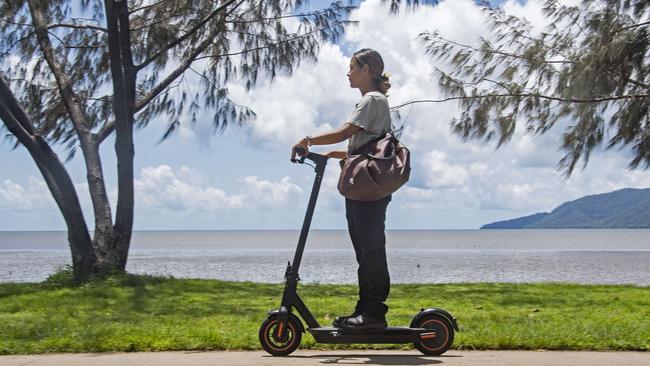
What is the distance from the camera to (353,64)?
452 centimetres

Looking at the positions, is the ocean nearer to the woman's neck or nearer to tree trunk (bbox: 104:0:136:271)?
tree trunk (bbox: 104:0:136:271)

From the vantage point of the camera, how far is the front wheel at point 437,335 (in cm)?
439

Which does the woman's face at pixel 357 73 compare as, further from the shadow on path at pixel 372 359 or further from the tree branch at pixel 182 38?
the tree branch at pixel 182 38

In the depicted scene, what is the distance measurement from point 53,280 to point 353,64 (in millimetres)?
7806

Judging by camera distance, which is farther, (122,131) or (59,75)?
(59,75)

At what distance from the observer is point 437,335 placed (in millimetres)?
4391

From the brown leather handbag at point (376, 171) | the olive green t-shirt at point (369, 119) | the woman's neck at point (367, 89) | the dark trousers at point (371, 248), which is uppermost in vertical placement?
the woman's neck at point (367, 89)

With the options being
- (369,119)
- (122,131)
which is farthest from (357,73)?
(122,131)

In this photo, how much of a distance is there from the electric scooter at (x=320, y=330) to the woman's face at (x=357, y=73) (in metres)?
0.45

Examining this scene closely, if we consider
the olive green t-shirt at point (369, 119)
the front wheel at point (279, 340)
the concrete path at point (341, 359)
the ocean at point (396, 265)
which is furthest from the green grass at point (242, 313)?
the ocean at point (396, 265)

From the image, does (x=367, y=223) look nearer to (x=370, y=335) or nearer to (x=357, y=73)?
(x=370, y=335)

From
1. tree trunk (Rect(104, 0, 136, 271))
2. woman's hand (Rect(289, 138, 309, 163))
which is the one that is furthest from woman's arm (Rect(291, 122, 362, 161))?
tree trunk (Rect(104, 0, 136, 271))

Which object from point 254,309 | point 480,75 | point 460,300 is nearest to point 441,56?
point 480,75

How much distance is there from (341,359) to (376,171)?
0.96 meters
